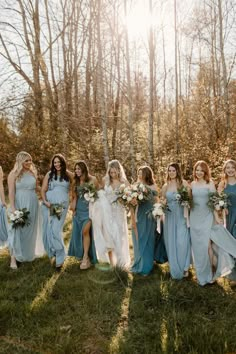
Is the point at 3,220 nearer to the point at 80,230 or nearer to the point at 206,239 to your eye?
the point at 80,230

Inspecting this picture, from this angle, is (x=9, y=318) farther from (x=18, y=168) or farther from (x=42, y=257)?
(x=18, y=168)

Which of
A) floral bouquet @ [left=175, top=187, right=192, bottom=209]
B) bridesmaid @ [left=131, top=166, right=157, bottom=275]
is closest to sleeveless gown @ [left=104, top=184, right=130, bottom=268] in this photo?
bridesmaid @ [left=131, top=166, right=157, bottom=275]

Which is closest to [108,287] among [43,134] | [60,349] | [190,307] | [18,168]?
[190,307]

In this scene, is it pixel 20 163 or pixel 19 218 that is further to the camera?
pixel 20 163

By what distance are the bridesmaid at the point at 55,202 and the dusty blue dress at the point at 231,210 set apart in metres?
2.94

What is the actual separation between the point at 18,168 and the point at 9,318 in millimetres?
2976

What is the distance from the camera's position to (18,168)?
253 inches

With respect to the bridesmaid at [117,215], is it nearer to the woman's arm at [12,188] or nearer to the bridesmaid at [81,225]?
the bridesmaid at [81,225]

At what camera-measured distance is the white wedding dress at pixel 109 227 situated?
6152 mm

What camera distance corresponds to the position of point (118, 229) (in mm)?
6203

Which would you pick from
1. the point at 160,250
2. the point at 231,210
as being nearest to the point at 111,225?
the point at 160,250

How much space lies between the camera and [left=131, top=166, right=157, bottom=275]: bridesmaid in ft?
19.0

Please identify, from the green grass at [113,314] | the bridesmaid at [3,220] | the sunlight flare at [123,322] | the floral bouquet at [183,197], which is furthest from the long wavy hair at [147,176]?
the bridesmaid at [3,220]

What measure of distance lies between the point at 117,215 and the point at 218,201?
76.9 inches
